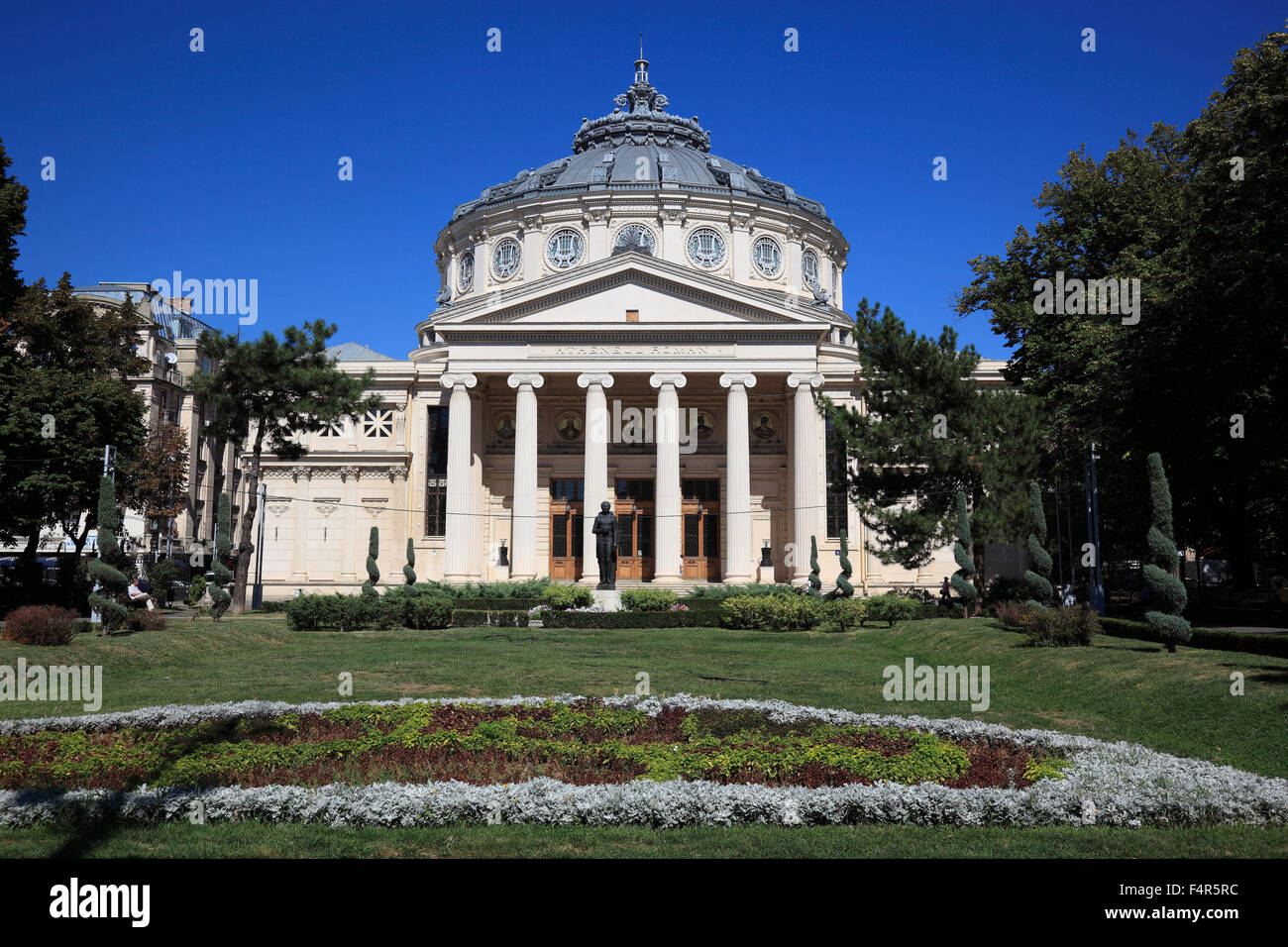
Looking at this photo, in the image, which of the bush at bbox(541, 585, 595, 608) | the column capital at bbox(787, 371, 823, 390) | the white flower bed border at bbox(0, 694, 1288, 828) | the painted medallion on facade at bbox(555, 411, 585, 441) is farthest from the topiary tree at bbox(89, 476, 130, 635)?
the column capital at bbox(787, 371, 823, 390)

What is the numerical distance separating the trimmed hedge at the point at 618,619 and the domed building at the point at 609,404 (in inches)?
355

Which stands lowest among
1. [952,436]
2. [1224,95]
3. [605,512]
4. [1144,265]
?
[605,512]

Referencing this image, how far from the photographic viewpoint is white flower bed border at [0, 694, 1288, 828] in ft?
27.0

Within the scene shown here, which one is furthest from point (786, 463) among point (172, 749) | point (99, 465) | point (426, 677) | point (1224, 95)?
point (172, 749)

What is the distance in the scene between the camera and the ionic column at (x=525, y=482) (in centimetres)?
4641

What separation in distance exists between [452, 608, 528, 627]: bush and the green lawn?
197 centimetres

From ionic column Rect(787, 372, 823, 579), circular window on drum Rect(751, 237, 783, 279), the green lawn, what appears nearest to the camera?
the green lawn

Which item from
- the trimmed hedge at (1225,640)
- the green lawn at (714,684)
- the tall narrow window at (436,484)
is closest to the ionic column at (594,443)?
the tall narrow window at (436,484)

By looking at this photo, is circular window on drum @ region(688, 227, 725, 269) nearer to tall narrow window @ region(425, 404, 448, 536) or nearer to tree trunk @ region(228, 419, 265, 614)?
tall narrow window @ region(425, 404, 448, 536)

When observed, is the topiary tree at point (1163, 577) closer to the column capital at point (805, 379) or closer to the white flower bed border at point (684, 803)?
the white flower bed border at point (684, 803)

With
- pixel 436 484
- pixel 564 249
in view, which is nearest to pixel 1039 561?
pixel 436 484

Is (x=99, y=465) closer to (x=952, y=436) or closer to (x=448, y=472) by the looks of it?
(x=448, y=472)

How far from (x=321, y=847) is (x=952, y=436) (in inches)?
1159
